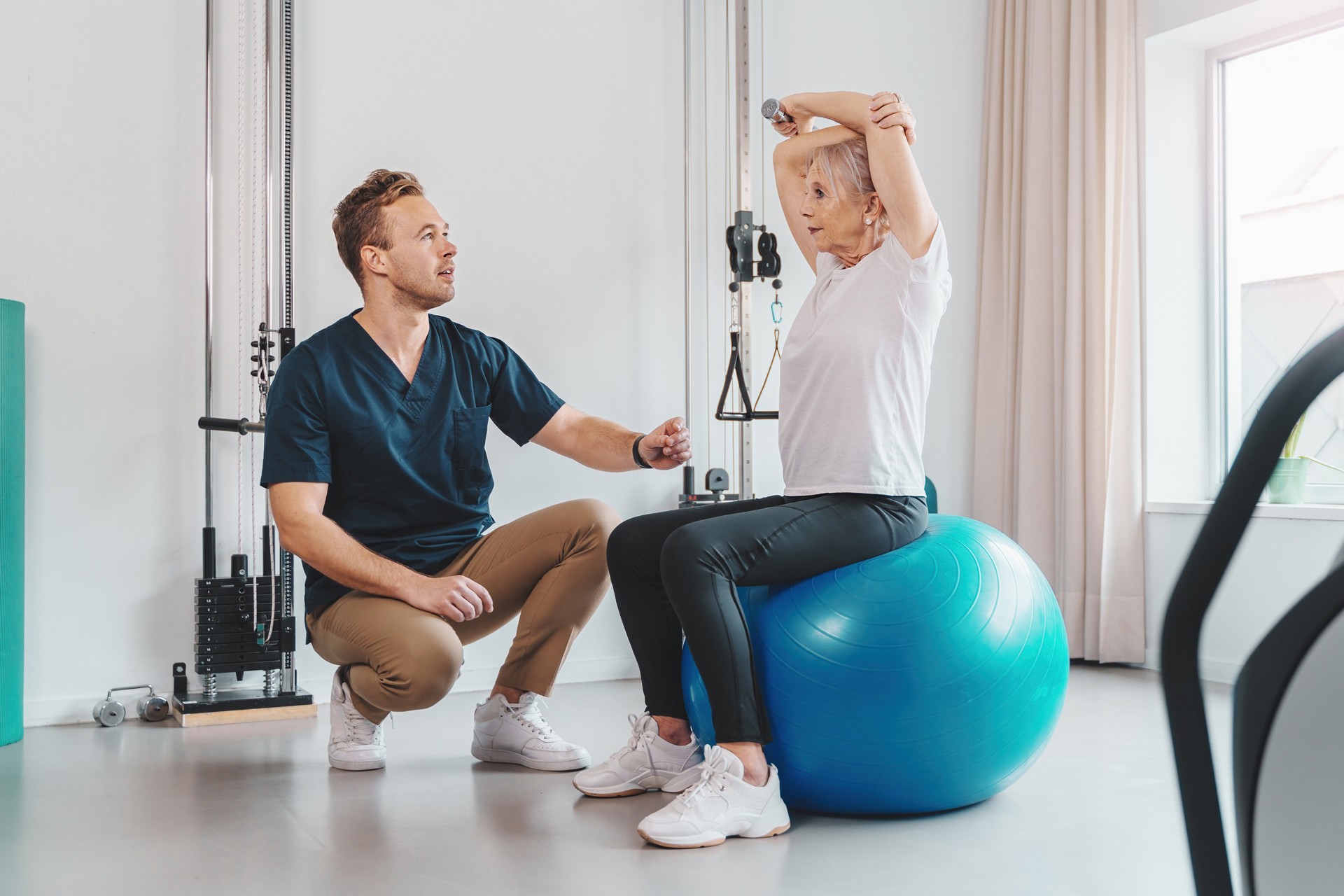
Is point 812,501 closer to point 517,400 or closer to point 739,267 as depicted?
point 517,400

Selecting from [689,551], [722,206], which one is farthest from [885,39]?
[689,551]

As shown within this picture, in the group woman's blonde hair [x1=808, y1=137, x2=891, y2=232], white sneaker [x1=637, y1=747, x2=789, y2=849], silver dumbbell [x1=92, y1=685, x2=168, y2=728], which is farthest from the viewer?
silver dumbbell [x1=92, y1=685, x2=168, y2=728]

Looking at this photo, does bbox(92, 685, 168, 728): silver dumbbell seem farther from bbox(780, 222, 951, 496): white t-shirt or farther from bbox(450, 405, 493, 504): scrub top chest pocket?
bbox(780, 222, 951, 496): white t-shirt

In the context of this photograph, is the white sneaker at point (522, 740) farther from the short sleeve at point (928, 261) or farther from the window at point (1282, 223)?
the window at point (1282, 223)

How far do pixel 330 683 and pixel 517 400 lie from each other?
1.11 meters

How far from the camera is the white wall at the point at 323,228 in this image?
2.70m

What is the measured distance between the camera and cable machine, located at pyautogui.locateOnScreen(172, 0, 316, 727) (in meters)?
2.70

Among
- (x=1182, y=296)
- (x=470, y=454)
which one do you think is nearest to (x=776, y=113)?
(x=470, y=454)

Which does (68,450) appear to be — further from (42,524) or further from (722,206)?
(722,206)

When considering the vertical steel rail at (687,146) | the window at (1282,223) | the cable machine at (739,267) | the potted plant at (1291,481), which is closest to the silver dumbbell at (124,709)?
the cable machine at (739,267)

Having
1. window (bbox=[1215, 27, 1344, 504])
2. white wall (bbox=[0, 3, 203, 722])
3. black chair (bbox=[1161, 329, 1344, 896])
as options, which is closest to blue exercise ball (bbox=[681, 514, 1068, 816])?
black chair (bbox=[1161, 329, 1344, 896])

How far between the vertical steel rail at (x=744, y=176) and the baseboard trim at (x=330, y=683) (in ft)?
2.21

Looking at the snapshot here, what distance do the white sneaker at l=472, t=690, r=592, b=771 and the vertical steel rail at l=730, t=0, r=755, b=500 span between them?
4.40 feet

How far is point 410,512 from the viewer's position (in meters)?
2.25
